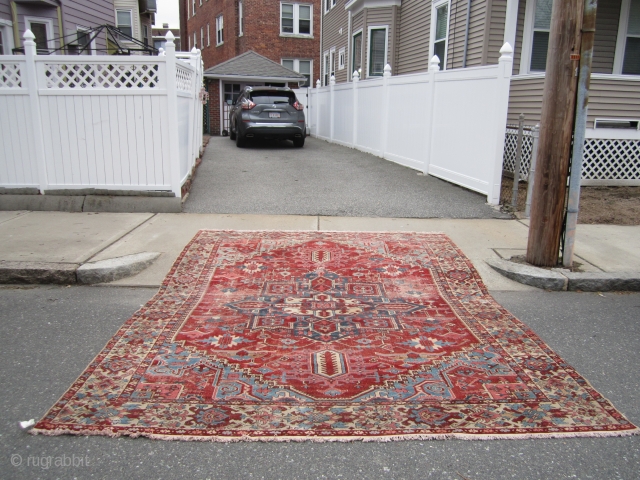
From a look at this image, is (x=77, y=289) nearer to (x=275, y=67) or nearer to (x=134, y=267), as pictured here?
(x=134, y=267)

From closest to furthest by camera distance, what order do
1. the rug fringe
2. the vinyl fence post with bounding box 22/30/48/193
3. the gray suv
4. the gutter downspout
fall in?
the rug fringe → the vinyl fence post with bounding box 22/30/48/193 → the gutter downspout → the gray suv

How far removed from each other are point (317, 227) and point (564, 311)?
3397mm

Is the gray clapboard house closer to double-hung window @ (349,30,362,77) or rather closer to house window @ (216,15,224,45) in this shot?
double-hung window @ (349,30,362,77)

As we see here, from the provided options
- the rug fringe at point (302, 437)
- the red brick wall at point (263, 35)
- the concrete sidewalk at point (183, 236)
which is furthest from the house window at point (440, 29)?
the red brick wall at point (263, 35)

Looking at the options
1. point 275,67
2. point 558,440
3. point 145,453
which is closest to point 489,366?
point 558,440

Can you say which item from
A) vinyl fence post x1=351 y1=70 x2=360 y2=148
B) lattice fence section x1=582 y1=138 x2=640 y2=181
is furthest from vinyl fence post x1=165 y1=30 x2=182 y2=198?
vinyl fence post x1=351 y1=70 x2=360 y2=148

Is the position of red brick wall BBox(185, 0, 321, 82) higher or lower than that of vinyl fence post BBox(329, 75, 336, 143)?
higher

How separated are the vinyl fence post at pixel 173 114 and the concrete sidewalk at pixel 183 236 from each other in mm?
597

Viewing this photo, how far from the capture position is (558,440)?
296cm

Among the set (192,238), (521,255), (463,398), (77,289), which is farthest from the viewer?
(192,238)

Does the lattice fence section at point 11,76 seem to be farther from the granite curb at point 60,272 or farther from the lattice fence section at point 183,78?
the granite curb at point 60,272

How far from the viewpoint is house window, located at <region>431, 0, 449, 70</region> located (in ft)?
47.4

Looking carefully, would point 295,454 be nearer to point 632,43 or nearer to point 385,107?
point 385,107

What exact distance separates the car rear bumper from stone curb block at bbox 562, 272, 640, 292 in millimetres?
10964
